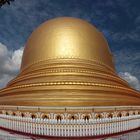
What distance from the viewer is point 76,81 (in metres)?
10.7

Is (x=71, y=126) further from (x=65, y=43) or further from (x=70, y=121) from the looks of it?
(x=65, y=43)

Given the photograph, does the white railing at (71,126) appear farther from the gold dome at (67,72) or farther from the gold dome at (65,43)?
the gold dome at (65,43)

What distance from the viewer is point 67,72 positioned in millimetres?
11422

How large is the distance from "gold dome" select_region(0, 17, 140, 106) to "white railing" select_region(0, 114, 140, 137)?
0.84 meters

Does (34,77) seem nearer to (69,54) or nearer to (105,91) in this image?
(69,54)

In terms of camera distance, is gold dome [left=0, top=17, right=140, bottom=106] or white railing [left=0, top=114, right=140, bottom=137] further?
gold dome [left=0, top=17, right=140, bottom=106]

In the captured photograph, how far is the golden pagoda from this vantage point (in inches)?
353

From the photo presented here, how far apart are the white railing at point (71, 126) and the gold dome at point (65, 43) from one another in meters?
4.25

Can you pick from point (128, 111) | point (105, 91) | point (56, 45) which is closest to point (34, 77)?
point (56, 45)

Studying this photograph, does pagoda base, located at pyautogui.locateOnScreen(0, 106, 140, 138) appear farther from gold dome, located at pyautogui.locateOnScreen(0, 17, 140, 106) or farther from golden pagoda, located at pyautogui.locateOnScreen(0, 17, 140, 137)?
gold dome, located at pyautogui.locateOnScreen(0, 17, 140, 106)

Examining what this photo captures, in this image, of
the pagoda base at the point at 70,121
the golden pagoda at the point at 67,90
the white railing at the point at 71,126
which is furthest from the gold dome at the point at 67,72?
the white railing at the point at 71,126

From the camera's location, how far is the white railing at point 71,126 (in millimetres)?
8523

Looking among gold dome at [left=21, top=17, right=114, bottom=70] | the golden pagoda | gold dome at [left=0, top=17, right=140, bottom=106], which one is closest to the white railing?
the golden pagoda

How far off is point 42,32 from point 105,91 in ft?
17.3
